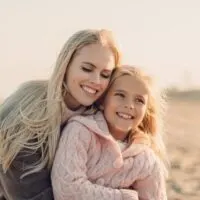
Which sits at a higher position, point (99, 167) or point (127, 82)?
point (127, 82)

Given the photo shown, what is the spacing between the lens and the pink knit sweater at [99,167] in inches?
190

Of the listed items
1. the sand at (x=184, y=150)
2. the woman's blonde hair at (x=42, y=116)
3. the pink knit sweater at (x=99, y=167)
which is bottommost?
the sand at (x=184, y=150)

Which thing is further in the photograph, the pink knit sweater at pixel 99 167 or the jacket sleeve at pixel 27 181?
the jacket sleeve at pixel 27 181

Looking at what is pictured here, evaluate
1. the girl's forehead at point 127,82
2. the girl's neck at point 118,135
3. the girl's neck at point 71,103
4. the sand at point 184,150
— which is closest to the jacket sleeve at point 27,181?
the girl's neck at point 71,103

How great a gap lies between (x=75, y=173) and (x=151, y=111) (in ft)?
2.48

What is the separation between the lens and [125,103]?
4988 millimetres

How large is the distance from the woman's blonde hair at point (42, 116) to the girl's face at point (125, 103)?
210 millimetres

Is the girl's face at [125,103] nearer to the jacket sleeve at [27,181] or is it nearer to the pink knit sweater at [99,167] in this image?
the pink knit sweater at [99,167]

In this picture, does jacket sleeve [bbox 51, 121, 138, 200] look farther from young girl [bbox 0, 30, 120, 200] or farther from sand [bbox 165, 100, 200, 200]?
sand [bbox 165, 100, 200, 200]

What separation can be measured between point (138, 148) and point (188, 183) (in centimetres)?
690

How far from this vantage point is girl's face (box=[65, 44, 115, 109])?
494cm

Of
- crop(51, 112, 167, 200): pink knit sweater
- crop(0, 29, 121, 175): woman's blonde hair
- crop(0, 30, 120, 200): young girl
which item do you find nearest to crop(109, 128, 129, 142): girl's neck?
crop(51, 112, 167, 200): pink knit sweater

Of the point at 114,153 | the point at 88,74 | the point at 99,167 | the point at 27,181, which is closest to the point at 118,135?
the point at 114,153

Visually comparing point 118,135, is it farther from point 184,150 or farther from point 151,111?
point 184,150
